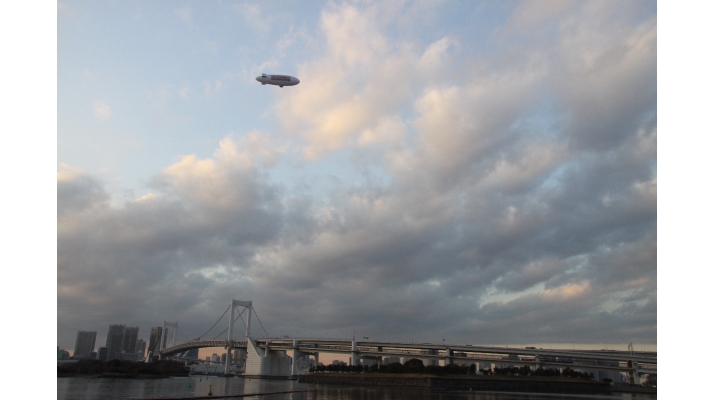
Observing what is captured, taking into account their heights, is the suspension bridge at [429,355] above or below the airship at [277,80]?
below

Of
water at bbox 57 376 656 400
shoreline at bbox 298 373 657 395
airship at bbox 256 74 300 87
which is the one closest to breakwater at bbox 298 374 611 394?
shoreline at bbox 298 373 657 395

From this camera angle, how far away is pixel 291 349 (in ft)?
364

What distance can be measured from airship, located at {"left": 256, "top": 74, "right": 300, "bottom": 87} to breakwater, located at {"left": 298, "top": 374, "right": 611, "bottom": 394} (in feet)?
143

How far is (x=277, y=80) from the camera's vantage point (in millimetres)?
57375

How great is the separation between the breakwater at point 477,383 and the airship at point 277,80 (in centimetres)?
4368

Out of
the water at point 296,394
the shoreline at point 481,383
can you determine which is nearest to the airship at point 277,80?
the water at point 296,394

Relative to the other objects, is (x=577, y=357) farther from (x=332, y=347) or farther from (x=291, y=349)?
(x=291, y=349)

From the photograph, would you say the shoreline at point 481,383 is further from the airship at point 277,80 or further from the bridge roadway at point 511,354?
the airship at point 277,80

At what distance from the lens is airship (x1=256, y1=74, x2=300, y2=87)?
57.3m

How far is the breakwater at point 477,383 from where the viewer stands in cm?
6875

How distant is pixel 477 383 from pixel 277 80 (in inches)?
1947

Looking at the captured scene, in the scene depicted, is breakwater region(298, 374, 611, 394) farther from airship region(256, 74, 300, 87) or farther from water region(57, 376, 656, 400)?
airship region(256, 74, 300, 87)

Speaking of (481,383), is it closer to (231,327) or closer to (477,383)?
(477,383)

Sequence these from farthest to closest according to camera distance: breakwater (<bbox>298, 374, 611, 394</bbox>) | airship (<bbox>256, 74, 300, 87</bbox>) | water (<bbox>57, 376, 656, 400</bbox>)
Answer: breakwater (<bbox>298, 374, 611, 394</bbox>), airship (<bbox>256, 74, 300, 87</bbox>), water (<bbox>57, 376, 656, 400</bbox>)
